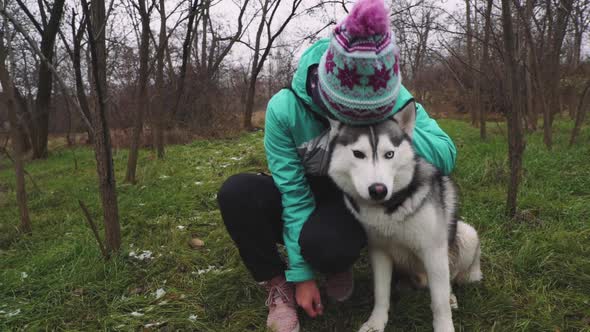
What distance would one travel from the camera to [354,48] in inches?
49.1

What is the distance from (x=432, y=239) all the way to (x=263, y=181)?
0.85 metres

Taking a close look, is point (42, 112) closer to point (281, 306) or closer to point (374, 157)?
point (281, 306)

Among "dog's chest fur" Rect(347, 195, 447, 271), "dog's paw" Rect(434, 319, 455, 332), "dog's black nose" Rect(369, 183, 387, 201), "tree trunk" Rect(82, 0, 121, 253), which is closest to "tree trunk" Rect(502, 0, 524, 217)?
"dog's chest fur" Rect(347, 195, 447, 271)

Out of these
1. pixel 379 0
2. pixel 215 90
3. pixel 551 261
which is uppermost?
pixel 215 90

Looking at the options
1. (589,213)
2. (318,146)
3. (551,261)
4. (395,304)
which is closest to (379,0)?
(318,146)

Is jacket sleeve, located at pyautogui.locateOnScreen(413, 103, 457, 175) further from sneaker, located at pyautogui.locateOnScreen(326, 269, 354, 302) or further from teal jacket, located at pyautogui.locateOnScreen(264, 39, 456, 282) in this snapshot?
sneaker, located at pyautogui.locateOnScreen(326, 269, 354, 302)

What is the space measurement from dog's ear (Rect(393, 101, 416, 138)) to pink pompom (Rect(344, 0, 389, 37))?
34cm

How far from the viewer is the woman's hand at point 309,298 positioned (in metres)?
1.65

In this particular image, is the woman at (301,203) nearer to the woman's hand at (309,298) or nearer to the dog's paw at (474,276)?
the woman's hand at (309,298)

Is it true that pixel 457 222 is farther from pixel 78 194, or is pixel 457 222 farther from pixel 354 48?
pixel 78 194

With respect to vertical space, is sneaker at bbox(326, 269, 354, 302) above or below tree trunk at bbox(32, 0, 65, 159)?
below

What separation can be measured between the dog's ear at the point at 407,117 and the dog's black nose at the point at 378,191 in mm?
330

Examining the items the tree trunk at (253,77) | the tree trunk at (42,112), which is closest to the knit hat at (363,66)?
the tree trunk at (42,112)

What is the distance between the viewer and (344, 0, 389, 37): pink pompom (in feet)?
3.93
